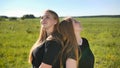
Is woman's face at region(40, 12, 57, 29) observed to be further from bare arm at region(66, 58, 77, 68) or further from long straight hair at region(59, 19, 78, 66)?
bare arm at region(66, 58, 77, 68)

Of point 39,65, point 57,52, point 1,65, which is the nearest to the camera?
point 57,52

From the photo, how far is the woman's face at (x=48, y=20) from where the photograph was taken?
12.6 feet

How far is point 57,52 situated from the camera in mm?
3596

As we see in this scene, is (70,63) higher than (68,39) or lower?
lower

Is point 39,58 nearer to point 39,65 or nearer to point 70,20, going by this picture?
point 39,65

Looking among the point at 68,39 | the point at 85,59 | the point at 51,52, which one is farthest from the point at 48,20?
the point at 85,59

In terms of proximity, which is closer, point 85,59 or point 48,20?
point 48,20

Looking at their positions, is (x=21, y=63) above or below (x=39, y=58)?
below

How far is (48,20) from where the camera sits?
3846mm

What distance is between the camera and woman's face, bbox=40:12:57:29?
3832mm

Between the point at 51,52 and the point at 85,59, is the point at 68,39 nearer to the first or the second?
the point at 51,52

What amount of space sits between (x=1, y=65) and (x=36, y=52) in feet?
25.0

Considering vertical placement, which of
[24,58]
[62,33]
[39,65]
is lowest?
[24,58]

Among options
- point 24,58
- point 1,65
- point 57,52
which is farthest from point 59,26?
point 24,58
